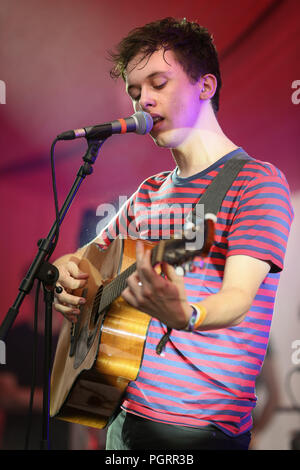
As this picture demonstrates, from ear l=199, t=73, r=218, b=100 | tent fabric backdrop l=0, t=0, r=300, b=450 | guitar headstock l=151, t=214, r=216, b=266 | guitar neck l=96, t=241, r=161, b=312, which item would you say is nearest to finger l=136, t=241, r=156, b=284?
guitar headstock l=151, t=214, r=216, b=266

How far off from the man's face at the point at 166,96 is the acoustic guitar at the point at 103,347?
500 mm

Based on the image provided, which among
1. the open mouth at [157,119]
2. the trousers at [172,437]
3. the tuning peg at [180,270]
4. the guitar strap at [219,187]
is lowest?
the trousers at [172,437]

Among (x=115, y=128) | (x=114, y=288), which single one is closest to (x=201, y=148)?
(x=115, y=128)

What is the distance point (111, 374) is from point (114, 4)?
254 cm

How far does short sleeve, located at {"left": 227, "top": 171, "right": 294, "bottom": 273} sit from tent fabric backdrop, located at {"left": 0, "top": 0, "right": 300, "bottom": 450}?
145cm

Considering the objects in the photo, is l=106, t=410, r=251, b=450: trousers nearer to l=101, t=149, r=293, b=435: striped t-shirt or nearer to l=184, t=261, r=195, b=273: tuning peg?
l=101, t=149, r=293, b=435: striped t-shirt

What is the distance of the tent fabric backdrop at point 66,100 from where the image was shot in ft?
9.55

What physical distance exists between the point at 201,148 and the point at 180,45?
0.49 metres

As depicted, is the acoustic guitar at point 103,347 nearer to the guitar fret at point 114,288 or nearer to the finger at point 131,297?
the guitar fret at point 114,288

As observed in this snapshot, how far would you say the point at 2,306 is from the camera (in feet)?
10.1

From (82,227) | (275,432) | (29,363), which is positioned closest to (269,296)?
(275,432)

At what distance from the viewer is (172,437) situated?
146 cm

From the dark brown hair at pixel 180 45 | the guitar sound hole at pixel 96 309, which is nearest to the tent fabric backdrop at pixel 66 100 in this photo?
the dark brown hair at pixel 180 45

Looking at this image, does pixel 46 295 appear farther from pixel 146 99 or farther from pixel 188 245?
pixel 146 99
